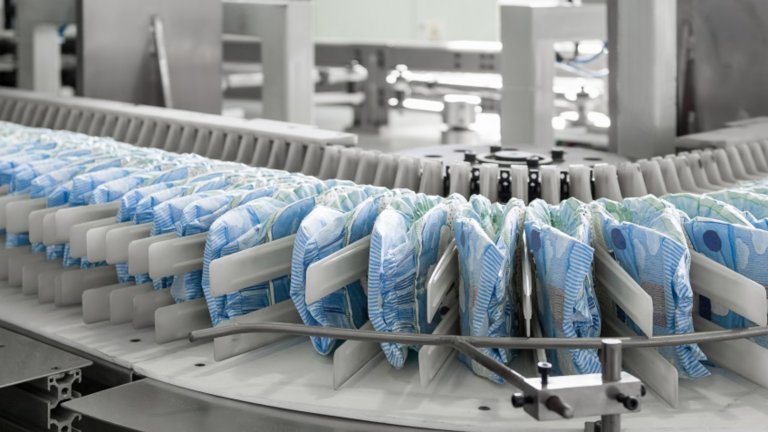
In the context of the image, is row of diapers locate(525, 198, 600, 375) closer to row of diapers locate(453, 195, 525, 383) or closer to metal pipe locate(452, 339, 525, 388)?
row of diapers locate(453, 195, 525, 383)

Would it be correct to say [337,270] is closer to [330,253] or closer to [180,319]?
[330,253]

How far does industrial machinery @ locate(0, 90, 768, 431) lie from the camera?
33.2 inches

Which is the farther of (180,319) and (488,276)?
(180,319)

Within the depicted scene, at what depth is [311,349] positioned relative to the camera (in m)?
1.04

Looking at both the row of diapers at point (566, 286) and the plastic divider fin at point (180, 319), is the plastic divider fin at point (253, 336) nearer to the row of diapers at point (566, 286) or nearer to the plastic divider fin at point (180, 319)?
the plastic divider fin at point (180, 319)

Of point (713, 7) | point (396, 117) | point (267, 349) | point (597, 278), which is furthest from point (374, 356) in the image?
point (396, 117)

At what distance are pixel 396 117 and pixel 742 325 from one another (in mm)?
4207

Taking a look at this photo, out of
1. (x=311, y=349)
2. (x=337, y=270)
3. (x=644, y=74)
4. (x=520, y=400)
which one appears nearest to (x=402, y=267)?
(x=337, y=270)

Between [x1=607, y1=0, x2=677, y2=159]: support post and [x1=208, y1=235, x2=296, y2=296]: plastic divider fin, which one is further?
[x1=607, y1=0, x2=677, y2=159]: support post

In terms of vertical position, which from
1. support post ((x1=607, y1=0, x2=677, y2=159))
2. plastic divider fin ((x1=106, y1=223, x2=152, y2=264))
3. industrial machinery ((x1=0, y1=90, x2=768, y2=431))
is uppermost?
support post ((x1=607, y1=0, x2=677, y2=159))

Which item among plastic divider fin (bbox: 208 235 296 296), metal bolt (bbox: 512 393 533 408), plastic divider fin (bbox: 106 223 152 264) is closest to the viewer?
metal bolt (bbox: 512 393 533 408)

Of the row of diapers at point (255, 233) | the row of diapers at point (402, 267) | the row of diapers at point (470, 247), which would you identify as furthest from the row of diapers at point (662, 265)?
the row of diapers at point (255, 233)

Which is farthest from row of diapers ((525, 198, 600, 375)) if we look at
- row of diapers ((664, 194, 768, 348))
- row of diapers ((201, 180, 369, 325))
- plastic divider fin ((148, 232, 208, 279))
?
plastic divider fin ((148, 232, 208, 279))

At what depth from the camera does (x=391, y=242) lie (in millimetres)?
935
